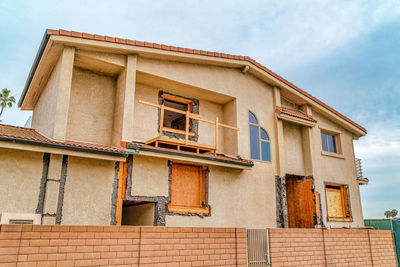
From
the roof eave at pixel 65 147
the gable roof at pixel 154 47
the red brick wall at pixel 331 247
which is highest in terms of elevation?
the gable roof at pixel 154 47

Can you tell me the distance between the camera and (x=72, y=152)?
910 cm

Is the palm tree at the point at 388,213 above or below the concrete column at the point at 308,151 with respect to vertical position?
above

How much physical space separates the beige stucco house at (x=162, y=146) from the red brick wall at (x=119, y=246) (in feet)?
11.9

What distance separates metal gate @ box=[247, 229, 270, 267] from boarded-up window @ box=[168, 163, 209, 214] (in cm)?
386

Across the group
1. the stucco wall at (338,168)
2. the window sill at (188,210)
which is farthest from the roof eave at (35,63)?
the stucco wall at (338,168)

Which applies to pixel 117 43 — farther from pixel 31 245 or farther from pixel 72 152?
pixel 31 245

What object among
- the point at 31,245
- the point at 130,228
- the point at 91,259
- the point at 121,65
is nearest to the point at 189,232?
the point at 130,228

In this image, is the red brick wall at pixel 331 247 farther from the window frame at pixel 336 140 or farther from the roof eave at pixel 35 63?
the roof eave at pixel 35 63

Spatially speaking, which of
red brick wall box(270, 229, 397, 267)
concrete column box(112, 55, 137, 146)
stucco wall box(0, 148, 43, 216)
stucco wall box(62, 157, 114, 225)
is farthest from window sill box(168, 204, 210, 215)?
stucco wall box(0, 148, 43, 216)

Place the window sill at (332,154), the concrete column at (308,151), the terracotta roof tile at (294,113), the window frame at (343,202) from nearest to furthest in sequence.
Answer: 1. the terracotta roof tile at (294,113)
2. the concrete column at (308,151)
3. the window frame at (343,202)
4. the window sill at (332,154)

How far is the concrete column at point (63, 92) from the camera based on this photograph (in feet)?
32.3

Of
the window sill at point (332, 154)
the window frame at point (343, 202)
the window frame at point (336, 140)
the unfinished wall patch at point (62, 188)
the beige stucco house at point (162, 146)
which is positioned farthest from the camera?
the window frame at point (336, 140)

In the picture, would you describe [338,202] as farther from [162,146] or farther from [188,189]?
[162,146]

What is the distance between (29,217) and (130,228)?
3.85 m
